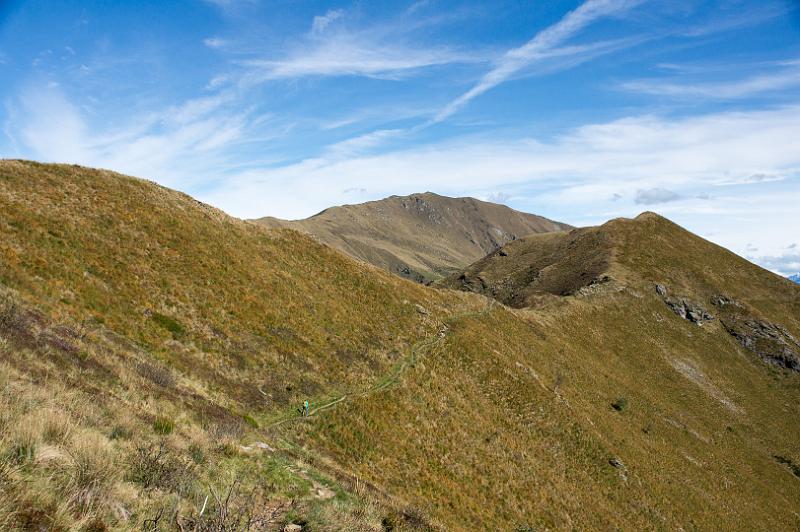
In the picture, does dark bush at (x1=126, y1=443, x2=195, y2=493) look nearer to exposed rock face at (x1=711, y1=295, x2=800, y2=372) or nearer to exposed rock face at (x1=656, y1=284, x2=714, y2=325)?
exposed rock face at (x1=656, y1=284, x2=714, y2=325)

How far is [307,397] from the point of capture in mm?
28625

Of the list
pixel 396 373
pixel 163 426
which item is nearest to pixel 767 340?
pixel 396 373

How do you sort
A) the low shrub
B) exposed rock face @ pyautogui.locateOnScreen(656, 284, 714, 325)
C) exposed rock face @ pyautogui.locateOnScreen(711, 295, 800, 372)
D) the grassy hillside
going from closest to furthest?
the grassy hillside
the low shrub
exposed rock face @ pyautogui.locateOnScreen(711, 295, 800, 372)
exposed rock face @ pyautogui.locateOnScreen(656, 284, 714, 325)

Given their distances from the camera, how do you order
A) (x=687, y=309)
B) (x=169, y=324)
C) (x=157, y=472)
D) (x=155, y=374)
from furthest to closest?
(x=687, y=309), (x=169, y=324), (x=155, y=374), (x=157, y=472)

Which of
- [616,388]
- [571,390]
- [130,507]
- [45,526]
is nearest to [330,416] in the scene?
[130,507]

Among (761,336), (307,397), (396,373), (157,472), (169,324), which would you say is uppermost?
(169,324)

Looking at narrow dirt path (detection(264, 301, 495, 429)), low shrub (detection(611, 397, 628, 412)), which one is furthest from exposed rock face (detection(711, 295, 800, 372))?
narrow dirt path (detection(264, 301, 495, 429))

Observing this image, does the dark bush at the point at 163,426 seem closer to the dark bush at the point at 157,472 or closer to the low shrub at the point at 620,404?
the dark bush at the point at 157,472

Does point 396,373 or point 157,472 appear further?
point 396,373

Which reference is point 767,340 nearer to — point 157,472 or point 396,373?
point 396,373

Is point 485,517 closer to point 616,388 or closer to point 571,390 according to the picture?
point 571,390

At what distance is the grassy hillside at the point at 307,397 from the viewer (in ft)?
31.3

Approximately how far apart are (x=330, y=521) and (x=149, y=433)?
537 centimetres

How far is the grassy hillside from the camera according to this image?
9.55 meters
